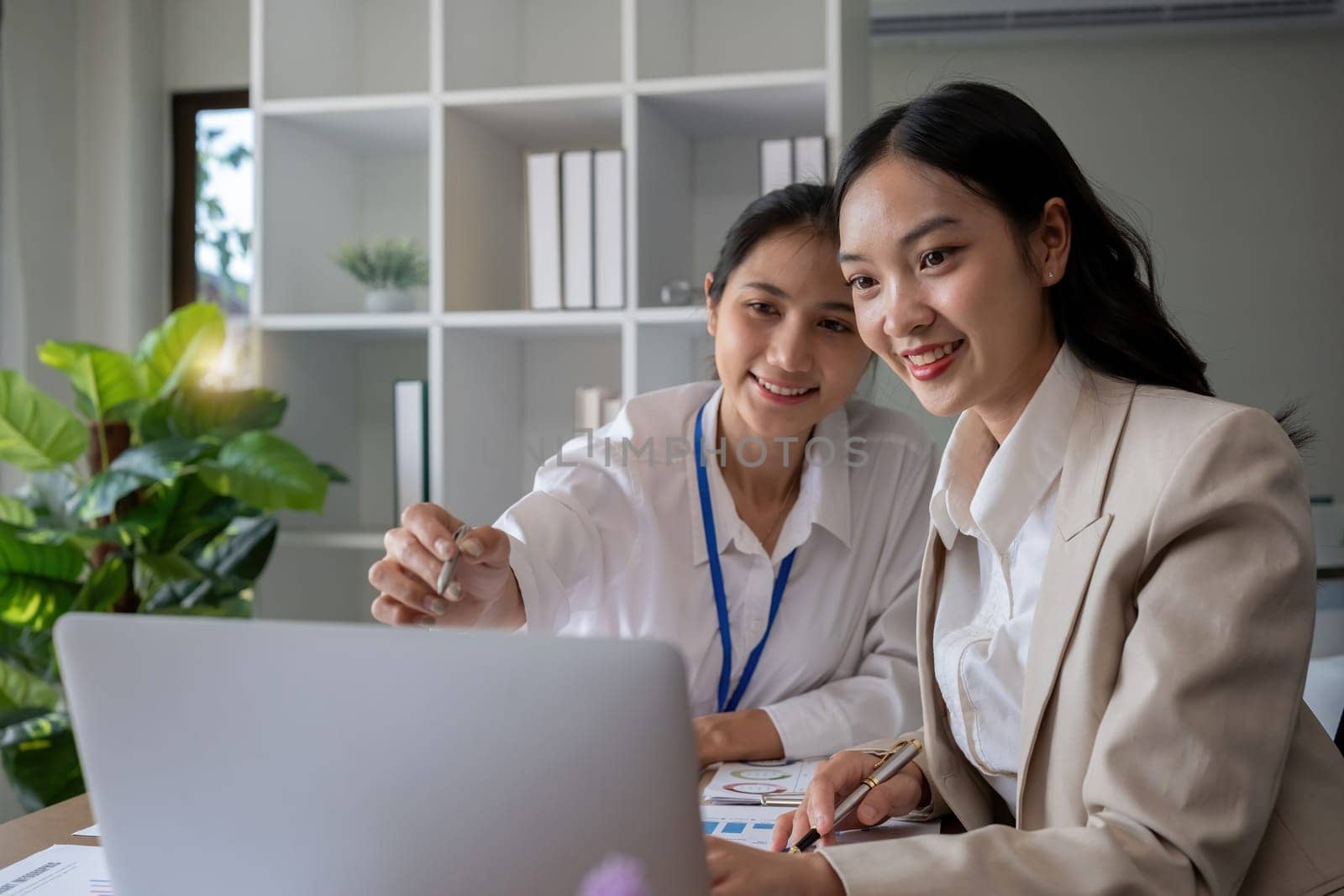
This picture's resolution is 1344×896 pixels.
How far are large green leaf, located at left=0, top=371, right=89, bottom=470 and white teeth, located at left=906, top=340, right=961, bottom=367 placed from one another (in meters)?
1.95

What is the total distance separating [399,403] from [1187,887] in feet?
6.20

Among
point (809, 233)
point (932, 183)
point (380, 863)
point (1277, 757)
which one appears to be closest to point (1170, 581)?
point (1277, 757)

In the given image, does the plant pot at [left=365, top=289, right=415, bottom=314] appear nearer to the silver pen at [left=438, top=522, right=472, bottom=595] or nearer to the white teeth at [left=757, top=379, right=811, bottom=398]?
the white teeth at [left=757, top=379, right=811, bottom=398]

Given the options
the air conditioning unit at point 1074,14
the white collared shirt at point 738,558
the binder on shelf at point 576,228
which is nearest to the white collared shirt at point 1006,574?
the white collared shirt at point 738,558

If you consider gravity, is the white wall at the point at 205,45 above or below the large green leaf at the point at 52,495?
above

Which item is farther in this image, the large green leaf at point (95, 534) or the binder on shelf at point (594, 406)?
the binder on shelf at point (594, 406)

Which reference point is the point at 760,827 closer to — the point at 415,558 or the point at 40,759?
the point at 415,558

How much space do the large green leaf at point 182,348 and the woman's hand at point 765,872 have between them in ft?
6.61

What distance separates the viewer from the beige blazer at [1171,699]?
0.77 meters

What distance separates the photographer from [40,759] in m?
2.22

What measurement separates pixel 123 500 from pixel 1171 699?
221 centimetres

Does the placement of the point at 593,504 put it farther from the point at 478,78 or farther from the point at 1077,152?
the point at 1077,152

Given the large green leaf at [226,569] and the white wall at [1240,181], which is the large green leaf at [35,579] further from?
the white wall at [1240,181]

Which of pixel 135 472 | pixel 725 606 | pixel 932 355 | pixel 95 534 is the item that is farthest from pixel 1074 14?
pixel 95 534
